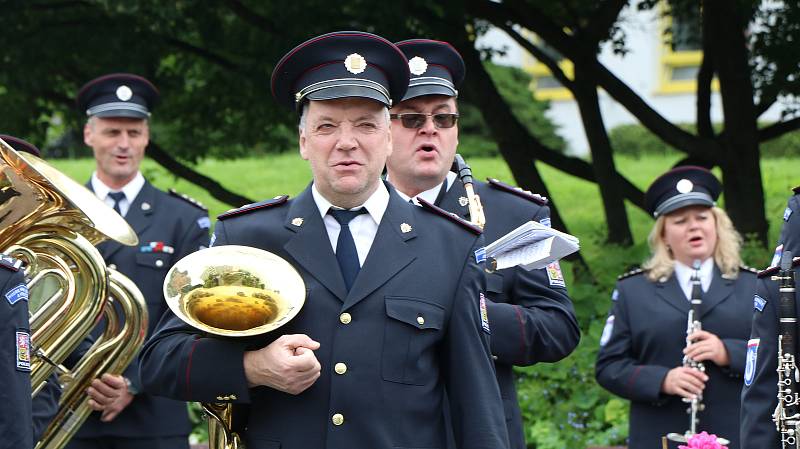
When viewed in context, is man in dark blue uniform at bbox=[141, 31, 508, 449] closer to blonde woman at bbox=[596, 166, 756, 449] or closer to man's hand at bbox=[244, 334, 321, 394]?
man's hand at bbox=[244, 334, 321, 394]

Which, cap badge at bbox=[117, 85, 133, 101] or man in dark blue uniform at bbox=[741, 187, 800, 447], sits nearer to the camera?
man in dark blue uniform at bbox=[741, 187, 800, 447]

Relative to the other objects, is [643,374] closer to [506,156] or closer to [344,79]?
[344,79]

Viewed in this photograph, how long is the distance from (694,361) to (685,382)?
13cm

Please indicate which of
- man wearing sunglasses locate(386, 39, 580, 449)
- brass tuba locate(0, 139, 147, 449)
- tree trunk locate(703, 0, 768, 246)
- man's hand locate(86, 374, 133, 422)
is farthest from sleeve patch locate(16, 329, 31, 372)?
tree trunk locate(703, 0, 768, 246)

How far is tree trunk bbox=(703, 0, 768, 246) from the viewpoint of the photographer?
465 inches

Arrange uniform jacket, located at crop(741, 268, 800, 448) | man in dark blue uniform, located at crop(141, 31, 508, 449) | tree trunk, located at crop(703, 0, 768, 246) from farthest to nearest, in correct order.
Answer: tree trunk, located at crop(703, 0, 768, 246) → uniform jacket, located at crop(741, 268, 800, 448) → man in dark blue uniform, located at crop(141, 31, 508, 449)

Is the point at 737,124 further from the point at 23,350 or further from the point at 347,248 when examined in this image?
the point at 23,350

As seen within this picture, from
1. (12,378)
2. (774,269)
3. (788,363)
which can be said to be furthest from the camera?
(774,269)

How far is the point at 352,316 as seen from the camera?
13.3 ft

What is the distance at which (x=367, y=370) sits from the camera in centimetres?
400

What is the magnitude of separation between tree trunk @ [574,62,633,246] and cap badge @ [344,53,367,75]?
8.34 m

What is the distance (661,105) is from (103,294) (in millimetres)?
24243

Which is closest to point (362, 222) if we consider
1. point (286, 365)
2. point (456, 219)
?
point (456, 219)

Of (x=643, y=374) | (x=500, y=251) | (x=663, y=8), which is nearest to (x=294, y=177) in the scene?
(x=663, y=8)
